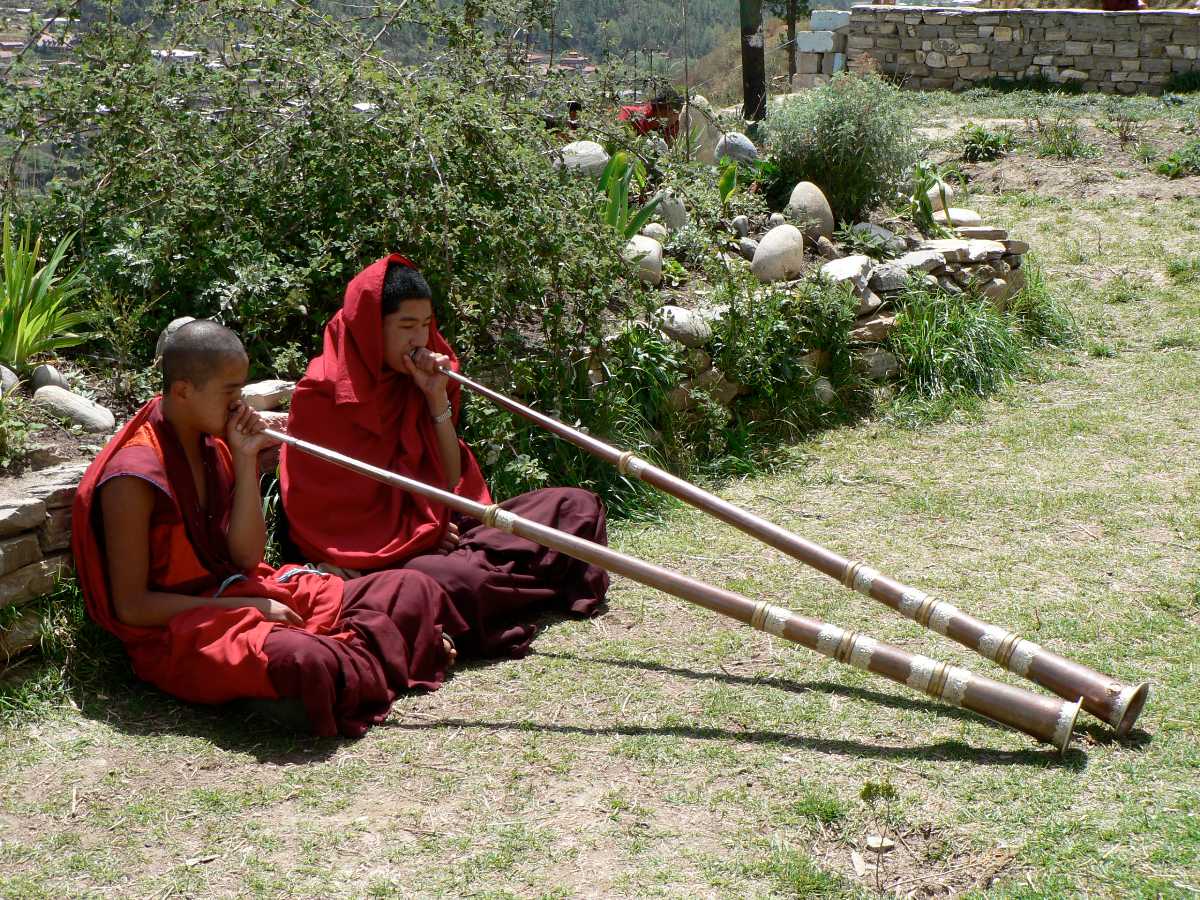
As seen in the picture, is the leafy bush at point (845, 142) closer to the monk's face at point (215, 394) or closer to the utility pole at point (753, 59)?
the utility pole at point (753, 59)

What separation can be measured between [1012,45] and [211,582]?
16.0 metres

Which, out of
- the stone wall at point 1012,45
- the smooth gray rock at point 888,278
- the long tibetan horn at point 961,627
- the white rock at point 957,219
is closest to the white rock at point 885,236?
the smooth gray rock at point 888,278

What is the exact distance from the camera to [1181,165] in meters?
11.3

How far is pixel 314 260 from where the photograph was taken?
5.18 meters

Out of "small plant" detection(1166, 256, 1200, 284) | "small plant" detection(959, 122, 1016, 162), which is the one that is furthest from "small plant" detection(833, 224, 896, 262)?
"small plant" detection(959, 122, 1016, 162)

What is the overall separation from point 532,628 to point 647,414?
6.01ft

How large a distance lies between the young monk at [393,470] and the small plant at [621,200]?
78.9 inches

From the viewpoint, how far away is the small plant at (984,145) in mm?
12336

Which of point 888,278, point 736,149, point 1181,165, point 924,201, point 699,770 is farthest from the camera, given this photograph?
point 1181,165

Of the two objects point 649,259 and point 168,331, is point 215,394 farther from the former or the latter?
point 649,259

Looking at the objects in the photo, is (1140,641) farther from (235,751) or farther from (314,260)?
(314,260)

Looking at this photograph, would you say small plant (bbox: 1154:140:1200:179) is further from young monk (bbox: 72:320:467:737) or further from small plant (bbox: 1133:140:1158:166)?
young monk (bbox: 72:320:467:737)

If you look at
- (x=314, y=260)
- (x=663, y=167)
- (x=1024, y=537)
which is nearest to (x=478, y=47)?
(x=663, y=167)

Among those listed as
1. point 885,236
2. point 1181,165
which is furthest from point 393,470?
point 1181,165
